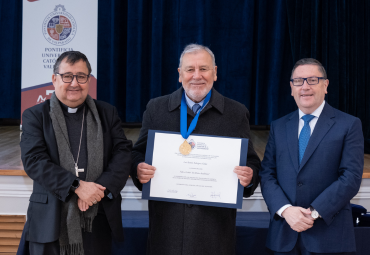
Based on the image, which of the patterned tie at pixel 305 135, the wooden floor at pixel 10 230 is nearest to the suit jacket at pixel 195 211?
the patterned tie at pixel 305 135

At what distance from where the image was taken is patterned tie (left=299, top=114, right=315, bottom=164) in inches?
65.9

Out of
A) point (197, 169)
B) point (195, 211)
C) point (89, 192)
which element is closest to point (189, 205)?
point (195, 211)

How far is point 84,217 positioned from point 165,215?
1.28 ft

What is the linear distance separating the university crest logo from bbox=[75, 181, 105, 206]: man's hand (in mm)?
2915

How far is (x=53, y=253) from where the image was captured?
1.58m

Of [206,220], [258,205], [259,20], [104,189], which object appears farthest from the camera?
[259,20]

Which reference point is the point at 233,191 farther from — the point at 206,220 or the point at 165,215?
the point at 165,215

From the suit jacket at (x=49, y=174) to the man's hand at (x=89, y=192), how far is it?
0.14 ft

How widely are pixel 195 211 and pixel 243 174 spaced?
301 millimetres

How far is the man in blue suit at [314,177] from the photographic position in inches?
61.8

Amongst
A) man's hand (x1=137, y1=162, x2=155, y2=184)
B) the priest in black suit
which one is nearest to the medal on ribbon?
man's hand (x1=137, y1=162, x2=155, y2=184)

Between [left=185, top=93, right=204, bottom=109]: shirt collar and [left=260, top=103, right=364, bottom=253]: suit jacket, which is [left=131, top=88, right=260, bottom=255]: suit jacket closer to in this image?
[left=185, top=93, right=204, bottom=109]: shirt collar

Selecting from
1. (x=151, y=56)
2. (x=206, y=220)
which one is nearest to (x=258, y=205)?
(x=206, y=220)

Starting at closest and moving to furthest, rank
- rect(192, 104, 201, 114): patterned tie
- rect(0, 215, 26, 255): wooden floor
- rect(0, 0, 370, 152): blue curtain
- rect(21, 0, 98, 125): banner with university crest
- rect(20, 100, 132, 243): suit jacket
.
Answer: rect(20, 100, 132, 243): suit jacket → rect(192, 104, 201, 114): patterned tie → rect(0, 215, 26, 255): wooden floor → rect(21, 0, 98, 125): banner with university crest → rect(0, 0, 370, 152): blue curtain
